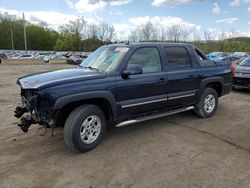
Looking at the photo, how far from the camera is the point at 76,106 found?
4.05 metres

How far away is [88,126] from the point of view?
405 centimetres

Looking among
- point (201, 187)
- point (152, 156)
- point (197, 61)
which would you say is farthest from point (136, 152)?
point (197, 61)

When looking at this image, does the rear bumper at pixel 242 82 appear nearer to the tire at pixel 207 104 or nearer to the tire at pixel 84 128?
the tire at pixel 207 104

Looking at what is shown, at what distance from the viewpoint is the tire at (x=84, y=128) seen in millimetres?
3818

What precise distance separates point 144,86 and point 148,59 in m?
0.60

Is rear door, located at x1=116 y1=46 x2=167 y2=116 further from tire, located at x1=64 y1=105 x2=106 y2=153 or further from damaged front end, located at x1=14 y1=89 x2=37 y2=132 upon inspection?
damaged front end, located at x1=14 y1=89 x2=37 y2=132

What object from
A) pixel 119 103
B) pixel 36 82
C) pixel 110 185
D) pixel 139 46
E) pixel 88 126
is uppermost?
pixel 139 46

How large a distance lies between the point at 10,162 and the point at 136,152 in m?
1.99

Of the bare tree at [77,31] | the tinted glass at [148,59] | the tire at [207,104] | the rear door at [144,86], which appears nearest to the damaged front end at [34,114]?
the rear door at [144,86]

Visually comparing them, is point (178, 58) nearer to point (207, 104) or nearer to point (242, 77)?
point (207, 104)

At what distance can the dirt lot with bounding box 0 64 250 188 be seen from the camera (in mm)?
3236

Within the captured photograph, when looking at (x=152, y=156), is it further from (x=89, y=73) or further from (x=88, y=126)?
(x=89, y=73)

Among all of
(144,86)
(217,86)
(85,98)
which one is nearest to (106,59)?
(144,86)

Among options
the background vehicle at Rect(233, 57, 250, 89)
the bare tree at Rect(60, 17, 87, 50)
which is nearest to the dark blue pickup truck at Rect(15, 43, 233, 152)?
the background vehicle at Rect(233, 57, 250, 89)
